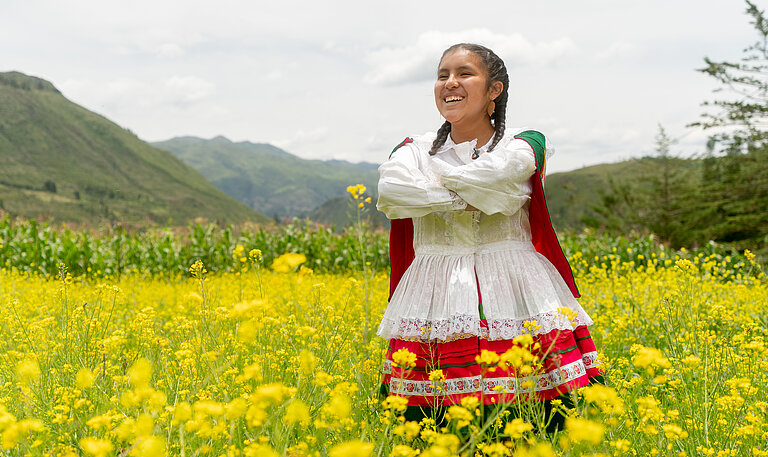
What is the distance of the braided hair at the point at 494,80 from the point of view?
2812mm

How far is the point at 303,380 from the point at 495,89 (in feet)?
5.89

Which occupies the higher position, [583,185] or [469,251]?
[583,185]

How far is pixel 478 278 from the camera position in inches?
105

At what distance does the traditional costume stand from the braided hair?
0.36 feet

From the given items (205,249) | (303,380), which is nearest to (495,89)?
(303,380)

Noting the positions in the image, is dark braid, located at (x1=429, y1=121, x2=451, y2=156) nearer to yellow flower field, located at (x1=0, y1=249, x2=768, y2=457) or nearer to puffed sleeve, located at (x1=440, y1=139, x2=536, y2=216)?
puffed sleeve, located at (x1=440, y1=139, x2=536, y2=216)

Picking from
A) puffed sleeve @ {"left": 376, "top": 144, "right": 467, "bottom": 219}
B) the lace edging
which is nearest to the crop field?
the lace edging

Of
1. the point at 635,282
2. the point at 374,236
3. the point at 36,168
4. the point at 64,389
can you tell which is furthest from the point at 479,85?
the point at 36,168

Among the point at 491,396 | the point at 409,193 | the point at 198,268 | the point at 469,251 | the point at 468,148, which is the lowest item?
the point at 491,396

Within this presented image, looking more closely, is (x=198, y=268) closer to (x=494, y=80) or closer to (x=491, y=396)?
(x=491, y=396)

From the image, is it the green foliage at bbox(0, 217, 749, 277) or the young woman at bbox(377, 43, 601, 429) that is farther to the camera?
the green foliage at bbox(0, 217, 749, 277)

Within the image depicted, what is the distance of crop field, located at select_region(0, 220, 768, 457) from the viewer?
168 cm

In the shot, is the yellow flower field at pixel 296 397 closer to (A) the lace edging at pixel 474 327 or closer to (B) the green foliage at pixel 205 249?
(A) the lace edging at pixel 474 327

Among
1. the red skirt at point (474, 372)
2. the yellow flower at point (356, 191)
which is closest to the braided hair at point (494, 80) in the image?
the red skirt at point (474, 372)
